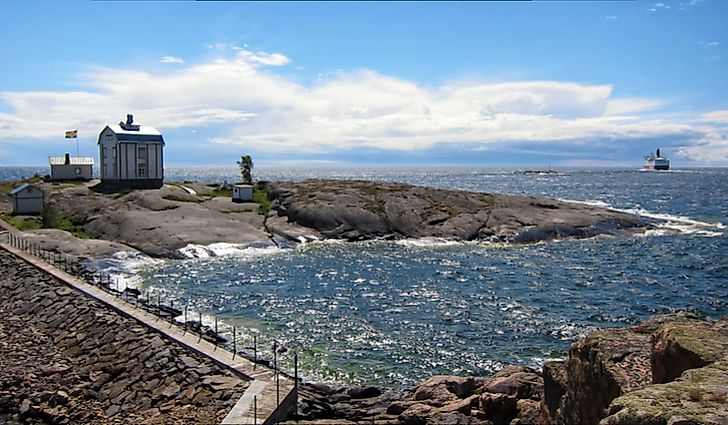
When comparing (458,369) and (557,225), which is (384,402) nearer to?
(458,369)

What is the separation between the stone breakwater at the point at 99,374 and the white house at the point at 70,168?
54.8 meters

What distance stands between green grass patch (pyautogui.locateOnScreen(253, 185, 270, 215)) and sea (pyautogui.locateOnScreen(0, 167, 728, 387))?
501 inches

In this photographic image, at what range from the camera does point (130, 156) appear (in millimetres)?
75750

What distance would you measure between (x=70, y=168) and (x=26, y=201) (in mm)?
16244

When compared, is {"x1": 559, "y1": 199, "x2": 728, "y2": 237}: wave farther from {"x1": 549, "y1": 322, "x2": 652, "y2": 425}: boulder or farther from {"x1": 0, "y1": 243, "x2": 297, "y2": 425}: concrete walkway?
{"x1": 549, "y1": 322, "x2": 652, "y2": 425}: boulder

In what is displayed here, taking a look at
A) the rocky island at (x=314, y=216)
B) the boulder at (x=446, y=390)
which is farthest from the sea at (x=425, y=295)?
the boulder at (x=446, y=390)

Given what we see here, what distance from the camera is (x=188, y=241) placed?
5669 centimetres

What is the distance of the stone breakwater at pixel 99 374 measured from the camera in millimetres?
19266

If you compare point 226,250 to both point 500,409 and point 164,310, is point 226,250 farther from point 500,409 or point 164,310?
point 500,409

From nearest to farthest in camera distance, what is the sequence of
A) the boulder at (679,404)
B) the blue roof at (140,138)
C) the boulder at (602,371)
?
the boulder at (679,404), the boulder at (602,371), the blue roof at (140,138)

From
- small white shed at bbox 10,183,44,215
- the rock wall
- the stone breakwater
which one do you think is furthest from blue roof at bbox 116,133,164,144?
the rock wall

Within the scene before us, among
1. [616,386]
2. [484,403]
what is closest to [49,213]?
[484,403]

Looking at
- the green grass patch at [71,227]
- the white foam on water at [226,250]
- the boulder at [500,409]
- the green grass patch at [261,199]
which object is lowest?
the white foam on water at [226,250]

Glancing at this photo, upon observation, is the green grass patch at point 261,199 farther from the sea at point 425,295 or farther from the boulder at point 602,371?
the boulder at point 602,371
